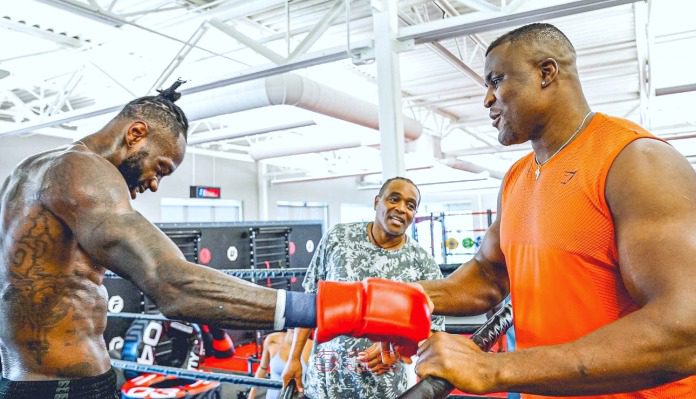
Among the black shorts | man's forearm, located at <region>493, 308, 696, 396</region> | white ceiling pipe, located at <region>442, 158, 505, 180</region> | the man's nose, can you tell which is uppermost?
white ceiling pipe, located at <region>442, 158, 505, 180</region>

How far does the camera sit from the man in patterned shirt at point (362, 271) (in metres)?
2.17

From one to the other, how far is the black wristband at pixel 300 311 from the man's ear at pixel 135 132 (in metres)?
0.77

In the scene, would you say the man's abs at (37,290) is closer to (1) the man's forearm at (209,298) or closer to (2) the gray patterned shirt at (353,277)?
(1) the man's forearm at (209,298)

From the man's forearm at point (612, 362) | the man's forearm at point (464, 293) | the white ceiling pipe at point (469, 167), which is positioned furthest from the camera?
the white ceiling pipe at point (469, 167)

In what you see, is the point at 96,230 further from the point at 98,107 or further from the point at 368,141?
the point at 368,141

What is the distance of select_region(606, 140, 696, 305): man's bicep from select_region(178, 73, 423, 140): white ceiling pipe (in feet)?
15.5

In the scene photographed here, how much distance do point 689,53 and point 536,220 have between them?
23.7ft

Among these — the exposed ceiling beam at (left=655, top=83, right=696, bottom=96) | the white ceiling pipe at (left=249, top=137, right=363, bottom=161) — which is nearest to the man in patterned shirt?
the exposed ceiling beam at (left=655, top=83, right=696, bottom=96)

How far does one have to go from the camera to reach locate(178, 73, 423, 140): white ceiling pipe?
17.9 ft

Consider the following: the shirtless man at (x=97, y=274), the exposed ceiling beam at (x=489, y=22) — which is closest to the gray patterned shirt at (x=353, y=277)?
the shirtless man at (x=97, y=274)

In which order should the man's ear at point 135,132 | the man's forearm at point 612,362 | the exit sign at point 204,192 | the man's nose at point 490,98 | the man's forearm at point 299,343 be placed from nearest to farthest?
the man's forearm at point 612,362 → the man's nose at point 490,98 → the man's ear at point 135,132 → the man's forearm at point 299,343 → the exit sign at point 204,192

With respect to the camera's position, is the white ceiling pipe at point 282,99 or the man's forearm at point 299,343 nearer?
the man's forearm at point 299,343

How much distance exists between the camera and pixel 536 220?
1196 mm

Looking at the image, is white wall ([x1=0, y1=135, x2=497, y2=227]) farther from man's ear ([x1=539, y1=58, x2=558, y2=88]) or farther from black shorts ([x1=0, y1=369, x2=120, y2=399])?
man's ear ([x1=539, y1=58, x2=558, y2=88])
